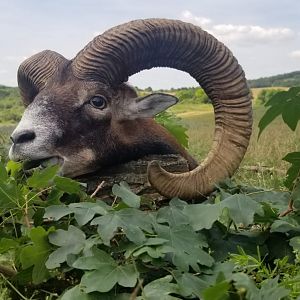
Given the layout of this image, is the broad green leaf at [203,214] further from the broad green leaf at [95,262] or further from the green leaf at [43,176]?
the green leaf at [43,176]

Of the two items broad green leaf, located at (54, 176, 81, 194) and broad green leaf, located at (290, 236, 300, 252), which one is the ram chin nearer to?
broad green leaf, located at (54, 176, 81, 194)

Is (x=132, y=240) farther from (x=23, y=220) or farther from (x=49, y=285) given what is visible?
(x=23, y=220)

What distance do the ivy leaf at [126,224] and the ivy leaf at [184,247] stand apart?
65 millimetres

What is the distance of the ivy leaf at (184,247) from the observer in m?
2.33

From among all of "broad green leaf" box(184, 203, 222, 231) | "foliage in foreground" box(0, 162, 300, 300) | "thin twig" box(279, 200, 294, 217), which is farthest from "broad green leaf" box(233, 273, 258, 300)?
"thin twig" box(279, 200, 294, 217)

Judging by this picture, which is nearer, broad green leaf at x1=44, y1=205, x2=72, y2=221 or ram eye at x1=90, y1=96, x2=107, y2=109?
broad green leaf at x1=44, y1=205, x2=72, y2=221

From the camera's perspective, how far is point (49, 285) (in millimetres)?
2758

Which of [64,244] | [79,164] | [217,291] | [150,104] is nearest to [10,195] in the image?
[64,244]

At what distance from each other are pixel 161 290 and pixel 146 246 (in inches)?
10.9

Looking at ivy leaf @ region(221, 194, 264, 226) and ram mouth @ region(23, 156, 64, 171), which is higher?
ivy leaf @ region(221, 194, 264, 226)

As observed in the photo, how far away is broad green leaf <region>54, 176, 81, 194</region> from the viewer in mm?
2997

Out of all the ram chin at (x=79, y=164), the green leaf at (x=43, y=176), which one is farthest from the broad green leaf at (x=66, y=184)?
the ram chin at (x=79, y=164)

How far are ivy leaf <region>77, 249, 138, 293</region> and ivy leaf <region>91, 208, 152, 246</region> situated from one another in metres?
0.09

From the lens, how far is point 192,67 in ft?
16.8
